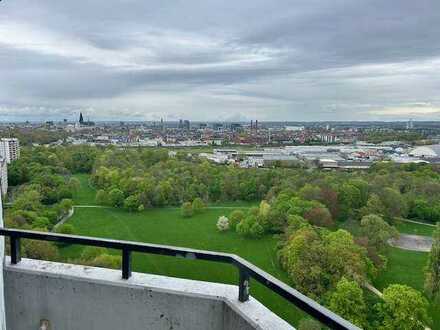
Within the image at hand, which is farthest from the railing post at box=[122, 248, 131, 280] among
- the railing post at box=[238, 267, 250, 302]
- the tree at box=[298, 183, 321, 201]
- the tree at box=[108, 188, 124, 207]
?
the tree at box=[108, 188, 124, 207]

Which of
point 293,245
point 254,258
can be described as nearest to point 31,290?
point 293,245

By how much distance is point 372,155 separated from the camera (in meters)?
63.2

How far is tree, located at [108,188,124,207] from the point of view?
30.4 meters

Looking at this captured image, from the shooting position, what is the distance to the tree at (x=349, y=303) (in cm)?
1110

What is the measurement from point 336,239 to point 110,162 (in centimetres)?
3192

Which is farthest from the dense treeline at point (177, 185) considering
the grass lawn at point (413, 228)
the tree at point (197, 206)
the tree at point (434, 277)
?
the tree at point (434, 277)

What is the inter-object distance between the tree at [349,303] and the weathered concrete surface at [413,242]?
11925 millimetres

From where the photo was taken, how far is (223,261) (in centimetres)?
196

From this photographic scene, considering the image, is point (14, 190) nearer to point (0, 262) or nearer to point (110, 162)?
point (110, 162)

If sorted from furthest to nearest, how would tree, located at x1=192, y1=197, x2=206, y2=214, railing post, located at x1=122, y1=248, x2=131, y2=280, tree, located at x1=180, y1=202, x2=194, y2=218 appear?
1. tree, located at x1=192, y1=197, x2=206, y2=214
2. tree, located at x1=180, y1=202, x2=194, y2=218
3. railing post, located at x1=122, y1=248, x2=131, y2=280

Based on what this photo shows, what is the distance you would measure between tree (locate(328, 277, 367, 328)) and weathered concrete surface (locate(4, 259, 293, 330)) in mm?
9999

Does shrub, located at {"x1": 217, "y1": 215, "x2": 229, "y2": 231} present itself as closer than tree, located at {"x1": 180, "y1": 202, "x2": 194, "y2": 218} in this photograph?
Yes

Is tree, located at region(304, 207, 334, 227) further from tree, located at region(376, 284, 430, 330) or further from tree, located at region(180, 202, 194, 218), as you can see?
tree, located at region(376, 284, 430, 330)

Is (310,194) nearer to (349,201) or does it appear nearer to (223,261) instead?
(349,201)
